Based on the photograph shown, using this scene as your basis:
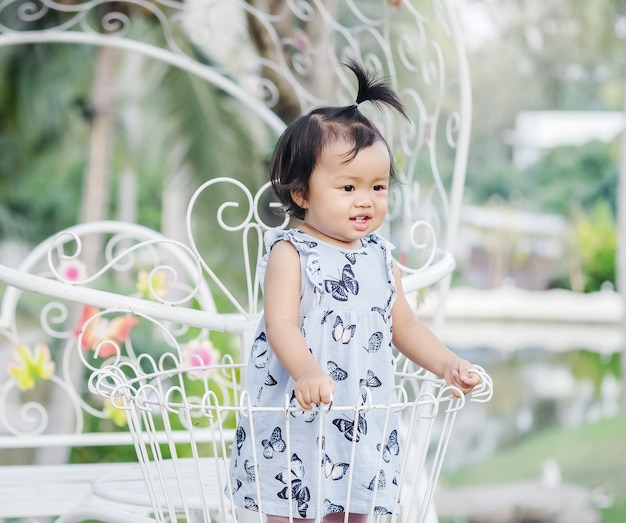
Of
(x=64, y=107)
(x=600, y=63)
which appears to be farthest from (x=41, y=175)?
(x=600, y=63)

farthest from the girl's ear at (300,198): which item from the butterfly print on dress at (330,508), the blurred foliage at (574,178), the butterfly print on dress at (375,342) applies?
the blurred foliage at (574,178)

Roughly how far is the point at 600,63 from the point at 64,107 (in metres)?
12.3

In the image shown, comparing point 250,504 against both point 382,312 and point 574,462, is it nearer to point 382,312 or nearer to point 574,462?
point 382,312

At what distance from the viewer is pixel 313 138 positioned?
1.60 meters

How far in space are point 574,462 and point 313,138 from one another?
237 inches

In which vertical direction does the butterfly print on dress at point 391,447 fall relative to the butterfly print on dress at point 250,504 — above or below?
above

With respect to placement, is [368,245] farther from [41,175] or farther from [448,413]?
[41,175]

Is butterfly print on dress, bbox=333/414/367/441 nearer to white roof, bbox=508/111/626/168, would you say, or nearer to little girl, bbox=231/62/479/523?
little girl, bbox=231/62/479/523

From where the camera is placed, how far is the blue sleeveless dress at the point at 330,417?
5.13 ft

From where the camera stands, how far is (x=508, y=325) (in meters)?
15.5

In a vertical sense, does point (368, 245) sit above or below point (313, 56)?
below

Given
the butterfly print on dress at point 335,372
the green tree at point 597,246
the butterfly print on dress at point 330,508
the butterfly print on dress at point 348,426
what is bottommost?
the green tree at point 597,246

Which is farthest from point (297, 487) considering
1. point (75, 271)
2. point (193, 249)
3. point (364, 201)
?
point (75, 271)

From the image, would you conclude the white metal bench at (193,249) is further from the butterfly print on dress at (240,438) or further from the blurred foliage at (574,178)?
the blurred foliage at (574,178)
